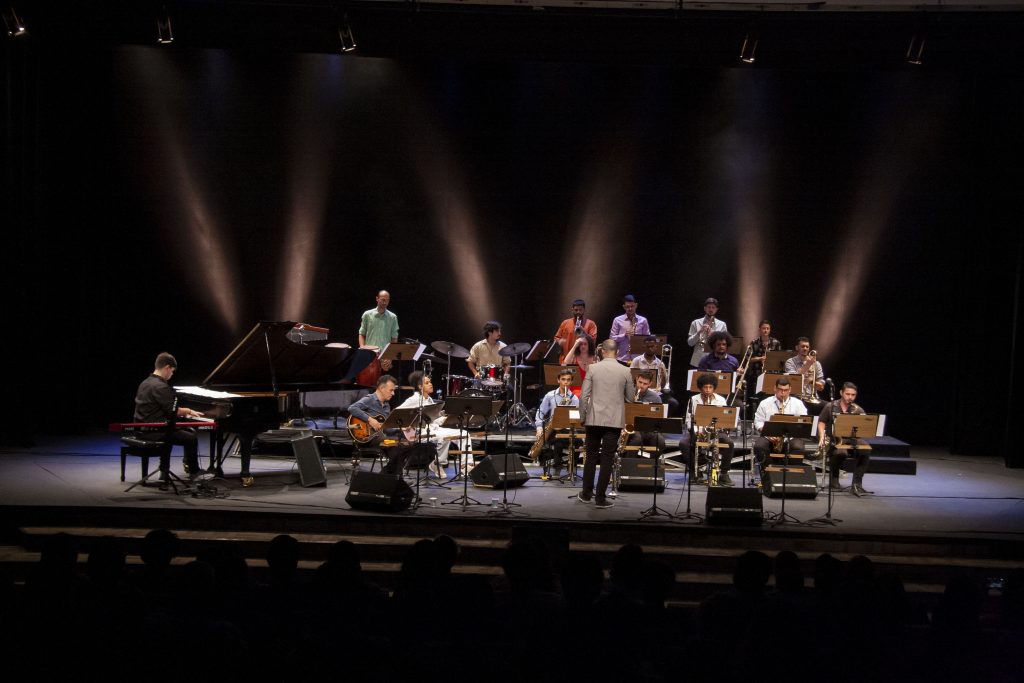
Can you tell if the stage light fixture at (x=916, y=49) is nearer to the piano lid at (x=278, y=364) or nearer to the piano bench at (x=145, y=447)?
the piano lid at (x=278, y=364)

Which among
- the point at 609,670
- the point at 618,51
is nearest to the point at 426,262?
the point at 618,51

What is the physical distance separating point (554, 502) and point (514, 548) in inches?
189

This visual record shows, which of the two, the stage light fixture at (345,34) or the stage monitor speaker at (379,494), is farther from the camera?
the stage light fixture at (345,34)

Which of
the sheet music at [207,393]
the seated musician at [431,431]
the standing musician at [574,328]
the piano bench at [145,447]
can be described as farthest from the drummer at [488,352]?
the piano bench at [145,447]

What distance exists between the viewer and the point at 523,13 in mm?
13109

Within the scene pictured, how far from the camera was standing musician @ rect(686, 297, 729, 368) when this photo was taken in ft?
44.2

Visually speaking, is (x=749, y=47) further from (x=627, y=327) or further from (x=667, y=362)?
(x=667, y=362)

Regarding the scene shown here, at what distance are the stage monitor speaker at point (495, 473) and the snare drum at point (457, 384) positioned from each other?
102 inches

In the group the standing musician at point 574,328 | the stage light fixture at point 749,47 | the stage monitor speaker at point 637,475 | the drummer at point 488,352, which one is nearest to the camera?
the stage monitor speaker at point 637,475

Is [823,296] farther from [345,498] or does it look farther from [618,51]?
[345,498]

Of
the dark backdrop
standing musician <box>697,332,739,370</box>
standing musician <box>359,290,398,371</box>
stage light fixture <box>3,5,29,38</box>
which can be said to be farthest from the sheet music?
standing musician <box>697,332,739,370</box>

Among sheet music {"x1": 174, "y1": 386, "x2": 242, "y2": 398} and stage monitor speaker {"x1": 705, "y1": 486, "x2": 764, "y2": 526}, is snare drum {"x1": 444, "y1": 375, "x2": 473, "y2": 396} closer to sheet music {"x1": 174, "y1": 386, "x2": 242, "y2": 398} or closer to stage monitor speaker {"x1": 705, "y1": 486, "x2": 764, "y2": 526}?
sheet music {"x1": 174, "y1": 386, "x2": 242, "y2": 398}

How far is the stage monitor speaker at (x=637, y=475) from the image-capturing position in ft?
33.7

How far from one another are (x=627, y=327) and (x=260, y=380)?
5657 mm
